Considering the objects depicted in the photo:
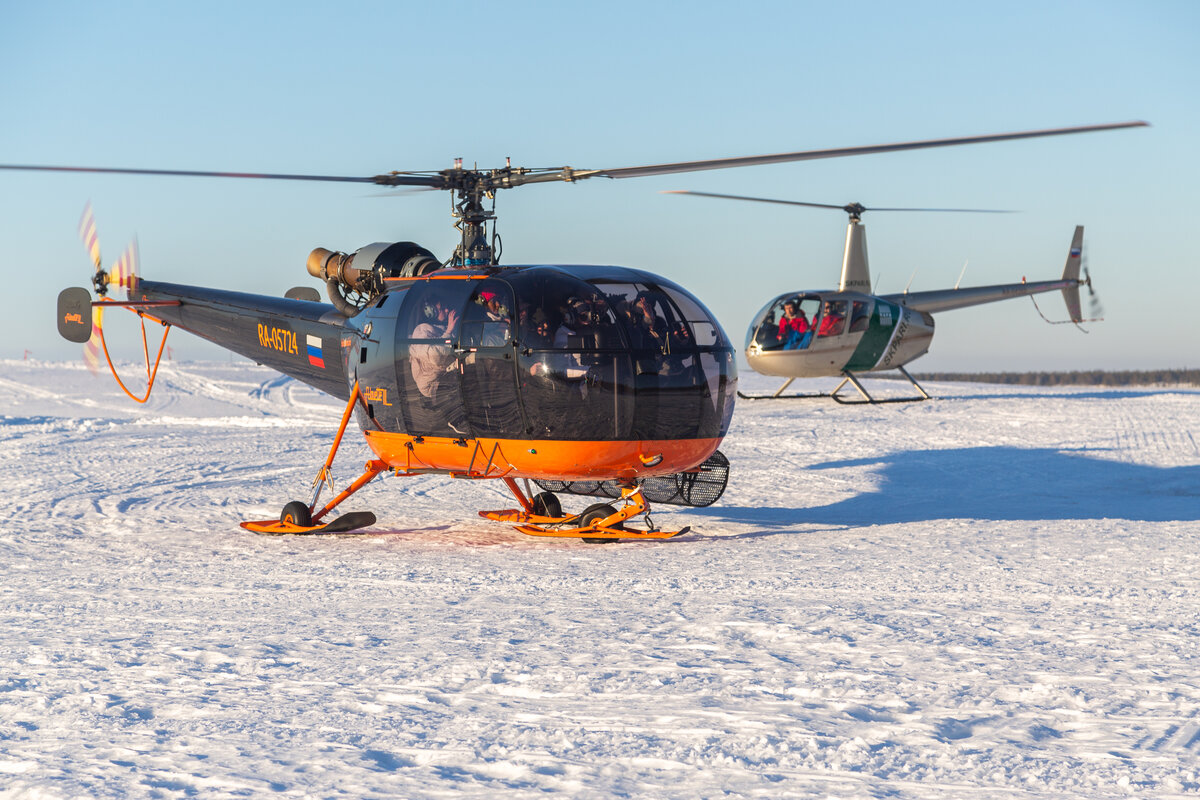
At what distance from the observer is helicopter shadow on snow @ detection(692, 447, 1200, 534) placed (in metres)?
12.0

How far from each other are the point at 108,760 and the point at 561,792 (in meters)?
1.75

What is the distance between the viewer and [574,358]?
910 centimetres

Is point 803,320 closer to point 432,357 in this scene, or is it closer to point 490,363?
point 432,357

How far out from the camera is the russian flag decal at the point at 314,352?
12.3m

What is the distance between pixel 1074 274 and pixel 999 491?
1603 centimetres

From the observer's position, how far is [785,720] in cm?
475

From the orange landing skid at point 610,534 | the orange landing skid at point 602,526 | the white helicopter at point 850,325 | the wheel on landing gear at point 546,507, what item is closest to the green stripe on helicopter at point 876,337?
the white helicopter at point 850,325

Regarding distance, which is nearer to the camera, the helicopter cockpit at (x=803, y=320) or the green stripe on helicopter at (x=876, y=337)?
the helicopter cockpit at (x=803, y=320)

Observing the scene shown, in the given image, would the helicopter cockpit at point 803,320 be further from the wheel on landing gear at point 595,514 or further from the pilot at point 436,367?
the pilot at point 436,367

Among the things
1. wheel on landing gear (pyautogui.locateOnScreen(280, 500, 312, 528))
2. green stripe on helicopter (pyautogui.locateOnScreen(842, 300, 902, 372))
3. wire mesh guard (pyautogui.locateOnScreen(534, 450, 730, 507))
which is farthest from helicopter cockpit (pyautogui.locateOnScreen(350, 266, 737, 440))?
green stripe on helicopter (pyautogui.locateOnScreen(842, 300, 902, 372))

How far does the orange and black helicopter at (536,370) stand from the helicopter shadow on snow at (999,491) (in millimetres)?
1890

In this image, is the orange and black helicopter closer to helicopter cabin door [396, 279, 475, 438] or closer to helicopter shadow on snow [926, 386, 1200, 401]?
helicopter cabin door [396, 279, 475, 438]

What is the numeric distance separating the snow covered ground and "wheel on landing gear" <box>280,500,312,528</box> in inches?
11.5

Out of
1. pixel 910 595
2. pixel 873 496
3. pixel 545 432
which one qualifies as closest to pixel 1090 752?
pixel 910 595
